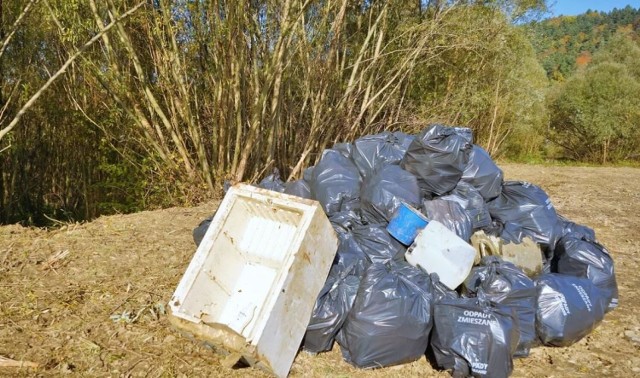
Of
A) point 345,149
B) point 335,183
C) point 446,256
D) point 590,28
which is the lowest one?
point 446,256

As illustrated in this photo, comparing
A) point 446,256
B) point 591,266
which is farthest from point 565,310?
point 446,256

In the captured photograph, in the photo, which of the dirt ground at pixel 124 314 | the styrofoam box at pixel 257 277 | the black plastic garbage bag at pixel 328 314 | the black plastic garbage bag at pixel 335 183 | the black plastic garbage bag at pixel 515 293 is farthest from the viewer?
the black plastic garbage bag at pixel 335 183

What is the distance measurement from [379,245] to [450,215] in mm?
619

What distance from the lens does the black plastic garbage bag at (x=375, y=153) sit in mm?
4168

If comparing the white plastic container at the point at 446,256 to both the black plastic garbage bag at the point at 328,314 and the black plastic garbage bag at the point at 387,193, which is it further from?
the black plastic garbage bag at the point at 328,314

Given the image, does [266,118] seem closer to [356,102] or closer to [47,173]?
[356,102]

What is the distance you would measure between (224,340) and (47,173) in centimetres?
739

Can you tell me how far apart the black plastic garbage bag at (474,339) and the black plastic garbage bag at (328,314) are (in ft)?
1.70

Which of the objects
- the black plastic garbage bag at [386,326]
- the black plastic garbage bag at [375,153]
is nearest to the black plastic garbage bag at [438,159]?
the black plastic garbage bag at [375,153]

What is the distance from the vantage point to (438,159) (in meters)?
3.79

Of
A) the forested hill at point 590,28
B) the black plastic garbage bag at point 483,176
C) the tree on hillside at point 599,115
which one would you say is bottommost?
the tree on hillside at point 599,115

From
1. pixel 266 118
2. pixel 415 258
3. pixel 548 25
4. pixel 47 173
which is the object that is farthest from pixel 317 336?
pixel 548 25

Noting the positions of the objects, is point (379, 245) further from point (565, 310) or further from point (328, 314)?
point (565, 310)

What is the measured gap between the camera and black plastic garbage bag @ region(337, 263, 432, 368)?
267 centimetres
